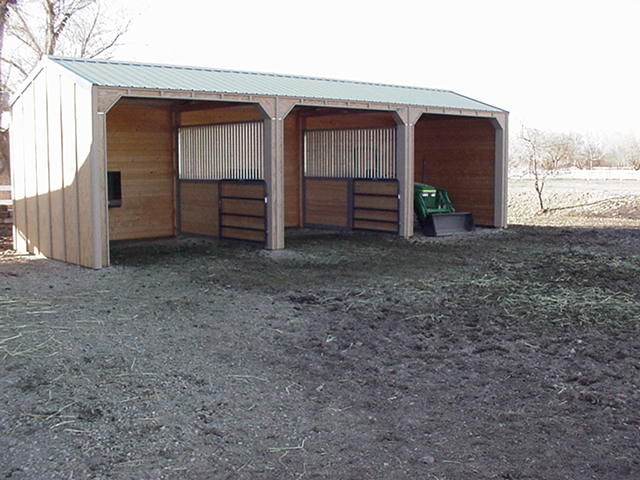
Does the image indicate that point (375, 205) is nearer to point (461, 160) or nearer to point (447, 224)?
point (447, 224)

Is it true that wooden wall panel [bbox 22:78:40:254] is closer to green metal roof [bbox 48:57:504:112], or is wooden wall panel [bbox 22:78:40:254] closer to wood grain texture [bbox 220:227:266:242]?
green metal roof [bbox 48:57:504:112]

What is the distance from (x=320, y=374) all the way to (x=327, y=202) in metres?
9.65

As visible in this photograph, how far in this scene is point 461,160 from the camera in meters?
15.1

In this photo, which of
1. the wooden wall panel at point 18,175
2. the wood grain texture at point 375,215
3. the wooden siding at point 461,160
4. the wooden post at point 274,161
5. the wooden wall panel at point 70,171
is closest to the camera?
the wooden wall panel at point 70,171

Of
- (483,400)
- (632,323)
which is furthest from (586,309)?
(483,400)

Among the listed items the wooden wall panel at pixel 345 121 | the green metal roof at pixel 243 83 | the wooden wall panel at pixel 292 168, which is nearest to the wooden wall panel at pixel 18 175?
the green metal roof at pixel 243 83

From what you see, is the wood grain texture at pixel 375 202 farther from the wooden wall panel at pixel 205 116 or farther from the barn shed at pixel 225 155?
the wooden wall panel at pixel 205 116

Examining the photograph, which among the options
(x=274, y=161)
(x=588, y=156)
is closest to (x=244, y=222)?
(x=274, y=161)

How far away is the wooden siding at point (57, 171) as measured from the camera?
9242 mm

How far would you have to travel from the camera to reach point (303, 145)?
49.4 ft

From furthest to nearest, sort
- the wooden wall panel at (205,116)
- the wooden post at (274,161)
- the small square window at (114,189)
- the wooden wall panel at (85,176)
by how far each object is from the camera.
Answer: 1. the wooden wall panel at (205,116)
2. the small square window at (114,189)
3. the wooden post at (274,161)
4. the wooden wall panel at (85,176)

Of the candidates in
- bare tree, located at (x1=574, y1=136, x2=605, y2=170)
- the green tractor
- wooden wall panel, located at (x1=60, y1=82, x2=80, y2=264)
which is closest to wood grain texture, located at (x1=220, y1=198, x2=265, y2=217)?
wooden wall panel, located at (x1=60, y1=82, x2=80, y2=264)

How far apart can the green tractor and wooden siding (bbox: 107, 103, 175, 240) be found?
4.35m

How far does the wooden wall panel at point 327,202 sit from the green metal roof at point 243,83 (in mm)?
1854
